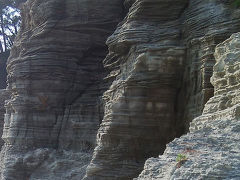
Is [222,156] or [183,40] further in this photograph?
[183,40]

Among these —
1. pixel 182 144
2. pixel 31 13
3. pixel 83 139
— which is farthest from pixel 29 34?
pixel 182 144

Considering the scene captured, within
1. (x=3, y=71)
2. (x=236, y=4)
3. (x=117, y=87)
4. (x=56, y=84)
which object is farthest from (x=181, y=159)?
(x=3, y=71)

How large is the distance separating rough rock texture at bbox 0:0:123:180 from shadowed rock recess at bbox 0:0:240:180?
0.16ft

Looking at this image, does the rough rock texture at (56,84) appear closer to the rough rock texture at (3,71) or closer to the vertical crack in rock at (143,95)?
the vertical crack in rock at (143,95)

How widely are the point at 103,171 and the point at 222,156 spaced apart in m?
9.38

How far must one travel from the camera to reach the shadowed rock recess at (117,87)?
29.1 feet

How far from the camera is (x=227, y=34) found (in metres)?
11.9

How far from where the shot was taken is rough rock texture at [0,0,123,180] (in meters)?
19.2

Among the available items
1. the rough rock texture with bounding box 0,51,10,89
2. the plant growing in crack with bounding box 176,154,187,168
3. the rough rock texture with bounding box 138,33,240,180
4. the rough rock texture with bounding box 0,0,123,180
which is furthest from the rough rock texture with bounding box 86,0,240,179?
the rough rock texture with bounding box 0,51,10,89

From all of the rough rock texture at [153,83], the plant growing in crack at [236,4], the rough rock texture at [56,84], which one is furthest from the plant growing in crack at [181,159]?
the rough rock texture at [56,84]

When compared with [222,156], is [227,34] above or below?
above

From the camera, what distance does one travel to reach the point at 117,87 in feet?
47.1

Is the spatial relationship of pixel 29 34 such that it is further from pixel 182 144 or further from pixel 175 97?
pixel 182 144

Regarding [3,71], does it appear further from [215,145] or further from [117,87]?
[215,145]
